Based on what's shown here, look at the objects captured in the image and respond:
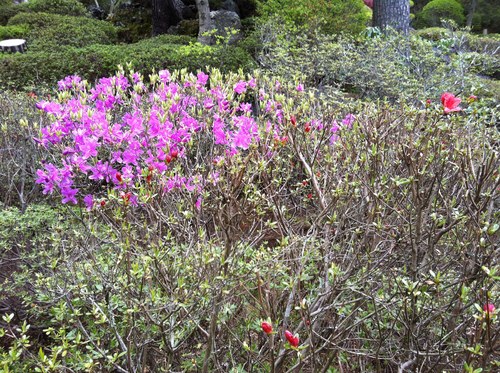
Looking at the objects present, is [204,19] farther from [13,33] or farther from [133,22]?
[13,33]

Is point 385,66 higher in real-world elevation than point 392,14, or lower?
lower

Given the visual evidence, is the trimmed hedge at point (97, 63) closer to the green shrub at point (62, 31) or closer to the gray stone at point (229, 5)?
the green shrub at point (62, 31)

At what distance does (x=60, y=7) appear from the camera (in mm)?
13734

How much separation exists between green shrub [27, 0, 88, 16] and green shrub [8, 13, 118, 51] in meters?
1.38

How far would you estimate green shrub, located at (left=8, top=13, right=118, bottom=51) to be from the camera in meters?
9.95

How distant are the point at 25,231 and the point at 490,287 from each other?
248cm

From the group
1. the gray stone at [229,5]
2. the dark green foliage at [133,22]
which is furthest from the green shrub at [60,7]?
the gray stone at [229,5]

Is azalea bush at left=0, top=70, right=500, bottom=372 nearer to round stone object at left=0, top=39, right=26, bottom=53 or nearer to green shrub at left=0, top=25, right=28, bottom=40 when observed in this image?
round stone object at left=0, top=39, right=26, bottom=53

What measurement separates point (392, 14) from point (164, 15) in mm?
5627

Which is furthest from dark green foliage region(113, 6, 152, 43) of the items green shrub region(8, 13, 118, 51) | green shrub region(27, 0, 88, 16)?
green shrub region(27, 0, 88, 16)

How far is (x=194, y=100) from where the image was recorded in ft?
11.1

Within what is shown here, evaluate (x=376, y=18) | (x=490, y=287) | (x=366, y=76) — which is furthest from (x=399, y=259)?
(x=376, y=18)

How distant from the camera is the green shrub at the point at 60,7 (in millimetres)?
13641

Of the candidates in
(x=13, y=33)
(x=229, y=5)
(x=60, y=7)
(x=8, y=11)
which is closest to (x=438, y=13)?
(x=229, y=5)
